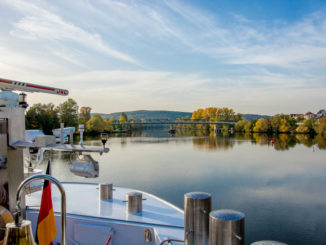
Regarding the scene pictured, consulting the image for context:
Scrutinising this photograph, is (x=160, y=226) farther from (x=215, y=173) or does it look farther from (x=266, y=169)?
(x=266, y=169)

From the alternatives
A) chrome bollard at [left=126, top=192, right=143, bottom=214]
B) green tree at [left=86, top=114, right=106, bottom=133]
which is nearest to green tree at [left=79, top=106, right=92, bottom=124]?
green tree at [left=86, top=114, right=106, bottom=133]

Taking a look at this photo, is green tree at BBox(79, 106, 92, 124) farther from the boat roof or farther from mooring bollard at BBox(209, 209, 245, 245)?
mooring bollard at BBox(209, 209, 245, 245)

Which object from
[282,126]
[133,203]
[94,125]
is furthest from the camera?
[282,126]

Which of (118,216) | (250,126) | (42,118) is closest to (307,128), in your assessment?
(250,126)

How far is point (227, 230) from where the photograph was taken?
240 cm

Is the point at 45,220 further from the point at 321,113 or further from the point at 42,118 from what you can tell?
the point at 321,113

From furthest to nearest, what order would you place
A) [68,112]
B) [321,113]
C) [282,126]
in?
[321,113], [282,126], [68,112]

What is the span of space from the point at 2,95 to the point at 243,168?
20.0 metres

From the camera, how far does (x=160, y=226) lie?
4066mm

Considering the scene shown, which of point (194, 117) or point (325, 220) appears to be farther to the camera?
point (194, 117)

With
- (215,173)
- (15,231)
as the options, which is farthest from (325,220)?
(15,231)

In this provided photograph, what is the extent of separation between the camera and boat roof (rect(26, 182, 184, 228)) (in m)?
4.39

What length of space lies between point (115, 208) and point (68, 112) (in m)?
46.3

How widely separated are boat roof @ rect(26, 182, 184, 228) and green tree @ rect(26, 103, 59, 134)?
1462 inches
